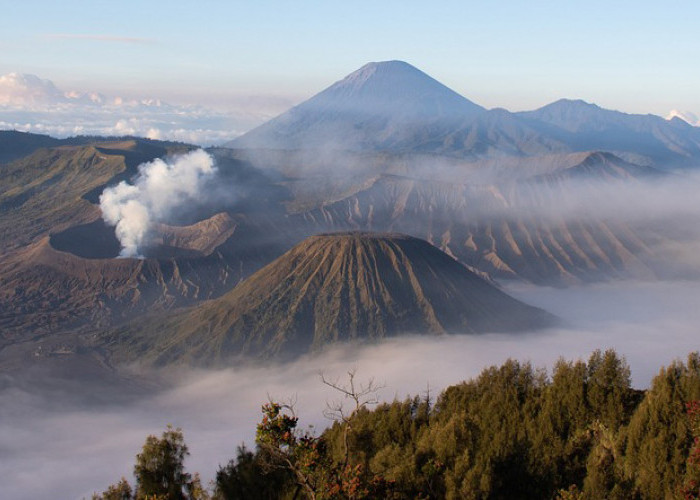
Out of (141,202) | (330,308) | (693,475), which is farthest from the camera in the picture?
(141,202)

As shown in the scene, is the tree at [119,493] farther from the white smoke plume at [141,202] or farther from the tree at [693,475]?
the white smoke plume at [141,202]

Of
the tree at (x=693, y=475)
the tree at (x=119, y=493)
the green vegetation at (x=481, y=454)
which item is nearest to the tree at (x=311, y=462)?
the green vegetation at (x=481, y=454)

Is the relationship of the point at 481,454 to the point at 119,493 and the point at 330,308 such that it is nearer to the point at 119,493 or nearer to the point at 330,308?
the point at 119,493

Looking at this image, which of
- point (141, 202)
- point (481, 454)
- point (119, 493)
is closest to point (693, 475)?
point (481, 454)

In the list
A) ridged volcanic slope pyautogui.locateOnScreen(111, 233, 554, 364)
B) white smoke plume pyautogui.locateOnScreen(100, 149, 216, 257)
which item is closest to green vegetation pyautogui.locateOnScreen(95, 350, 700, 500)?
ridged volcanic slope pyautogui.locateOnScreen(111, 233, 554, 364)

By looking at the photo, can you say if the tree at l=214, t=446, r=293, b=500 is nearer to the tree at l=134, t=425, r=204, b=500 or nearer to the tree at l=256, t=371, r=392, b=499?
the tree at l=134, t=425, r=204, b=500

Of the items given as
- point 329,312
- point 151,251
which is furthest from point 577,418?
point 151,251
